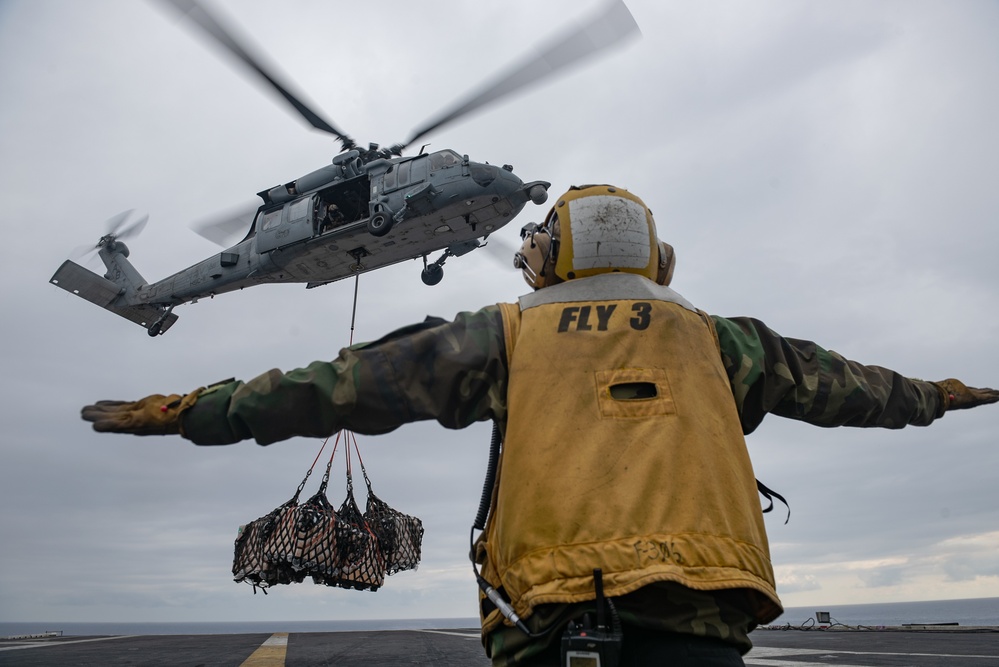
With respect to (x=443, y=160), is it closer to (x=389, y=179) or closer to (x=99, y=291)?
(x=389, y=179)

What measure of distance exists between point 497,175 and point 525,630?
1544 centimetres

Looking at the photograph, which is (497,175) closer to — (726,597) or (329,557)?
(329,557)

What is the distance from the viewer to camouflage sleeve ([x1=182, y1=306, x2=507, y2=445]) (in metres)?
2.54

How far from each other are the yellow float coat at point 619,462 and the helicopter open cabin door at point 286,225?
15.6 meters

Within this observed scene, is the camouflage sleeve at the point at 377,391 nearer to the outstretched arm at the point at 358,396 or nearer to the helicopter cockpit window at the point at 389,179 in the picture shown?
the outstretched arm at the point at 358,396

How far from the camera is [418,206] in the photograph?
16734 mm

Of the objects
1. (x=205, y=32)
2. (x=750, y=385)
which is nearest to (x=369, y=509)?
(x=750, y=385)

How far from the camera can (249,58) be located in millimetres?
14258

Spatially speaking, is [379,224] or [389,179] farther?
[389,179]

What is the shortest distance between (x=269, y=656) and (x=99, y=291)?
17.5m

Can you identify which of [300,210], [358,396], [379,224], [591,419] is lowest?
[591,419]

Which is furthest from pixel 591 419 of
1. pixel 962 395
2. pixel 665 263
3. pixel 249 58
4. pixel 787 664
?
pixel 249 58

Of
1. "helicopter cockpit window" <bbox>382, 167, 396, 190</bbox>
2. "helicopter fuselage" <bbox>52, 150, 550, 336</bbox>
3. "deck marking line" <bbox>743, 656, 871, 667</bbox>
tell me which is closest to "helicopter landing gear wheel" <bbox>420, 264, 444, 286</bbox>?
"helicopter fuselage" <bbox>52, 150, 550, 336</bbox>

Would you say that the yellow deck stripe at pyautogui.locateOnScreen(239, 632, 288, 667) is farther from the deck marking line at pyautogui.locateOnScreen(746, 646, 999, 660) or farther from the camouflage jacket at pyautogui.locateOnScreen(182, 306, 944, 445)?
the camouflage jacket at pyautogui.locateOnScreen(182, 306, 944, 445)
